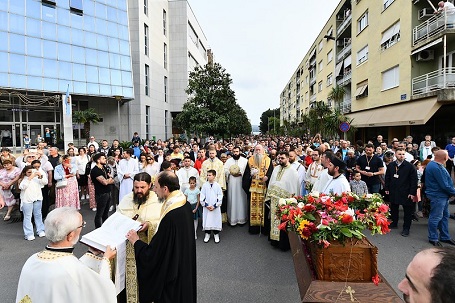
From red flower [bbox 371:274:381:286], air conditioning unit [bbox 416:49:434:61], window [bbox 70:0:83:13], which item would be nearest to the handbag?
red flower [bbox 371:274:381:286]

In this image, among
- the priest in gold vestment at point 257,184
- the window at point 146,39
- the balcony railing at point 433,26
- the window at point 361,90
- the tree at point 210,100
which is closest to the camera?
the priest in gold vestment at point 257,184

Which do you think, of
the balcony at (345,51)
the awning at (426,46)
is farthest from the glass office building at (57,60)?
the awning at (426,46)

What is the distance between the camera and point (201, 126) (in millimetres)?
19234

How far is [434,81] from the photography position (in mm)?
16047

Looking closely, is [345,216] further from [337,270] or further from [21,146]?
[21,146]

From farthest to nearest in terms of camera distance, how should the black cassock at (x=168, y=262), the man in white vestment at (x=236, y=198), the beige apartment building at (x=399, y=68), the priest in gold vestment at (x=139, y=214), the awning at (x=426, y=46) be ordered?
the beige apartment building at (x=399, y=68), the awning at (x=426, y=46), the man in white vestment at (x=236, y=198), the priest in gold vestment at (x=139, y=214), the black cassock at (x=168, y=262)

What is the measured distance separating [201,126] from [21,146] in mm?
16681

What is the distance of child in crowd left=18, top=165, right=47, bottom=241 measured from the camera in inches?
259

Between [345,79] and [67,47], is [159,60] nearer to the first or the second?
[67,47]

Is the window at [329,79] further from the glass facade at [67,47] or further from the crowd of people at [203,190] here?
the crowd of people at [203,190]

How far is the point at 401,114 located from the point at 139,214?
723 inches

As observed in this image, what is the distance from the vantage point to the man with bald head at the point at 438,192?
231 inches

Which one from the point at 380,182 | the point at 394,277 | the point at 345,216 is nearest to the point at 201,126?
the point at 380,182

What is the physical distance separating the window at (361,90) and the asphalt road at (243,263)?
752 inches
